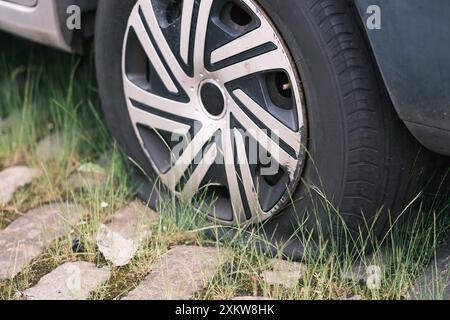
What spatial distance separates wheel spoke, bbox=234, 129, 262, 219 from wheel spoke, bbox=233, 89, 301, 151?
107mm

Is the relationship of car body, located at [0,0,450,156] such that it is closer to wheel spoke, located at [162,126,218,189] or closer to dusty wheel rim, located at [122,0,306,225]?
dusty wheel rim, located at [122,0,306,225]

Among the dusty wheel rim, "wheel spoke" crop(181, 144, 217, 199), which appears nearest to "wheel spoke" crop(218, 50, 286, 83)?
the dusty wheel rim

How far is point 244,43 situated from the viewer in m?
2.52

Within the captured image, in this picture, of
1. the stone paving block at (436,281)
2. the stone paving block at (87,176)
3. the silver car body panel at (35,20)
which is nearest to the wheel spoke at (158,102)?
the silver car body panel at (35,20)

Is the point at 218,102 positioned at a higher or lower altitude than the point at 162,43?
lower

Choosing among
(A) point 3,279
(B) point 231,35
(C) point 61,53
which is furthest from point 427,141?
(C) point 61,53

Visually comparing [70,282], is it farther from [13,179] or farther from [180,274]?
[13,179]

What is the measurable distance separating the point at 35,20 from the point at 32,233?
0.74 metres

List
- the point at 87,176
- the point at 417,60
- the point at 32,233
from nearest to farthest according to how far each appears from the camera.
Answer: the point at 417,60
the point at 32,233
the point at 87,176

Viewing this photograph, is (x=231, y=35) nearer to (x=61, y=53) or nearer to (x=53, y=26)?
(x=53, y=26)

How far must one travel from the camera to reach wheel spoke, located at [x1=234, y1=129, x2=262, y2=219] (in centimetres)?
265

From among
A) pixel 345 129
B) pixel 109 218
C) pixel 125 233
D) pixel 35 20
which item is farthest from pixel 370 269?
pixel 35 20

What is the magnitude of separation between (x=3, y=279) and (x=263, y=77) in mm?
1018

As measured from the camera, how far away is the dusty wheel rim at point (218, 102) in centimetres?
253
